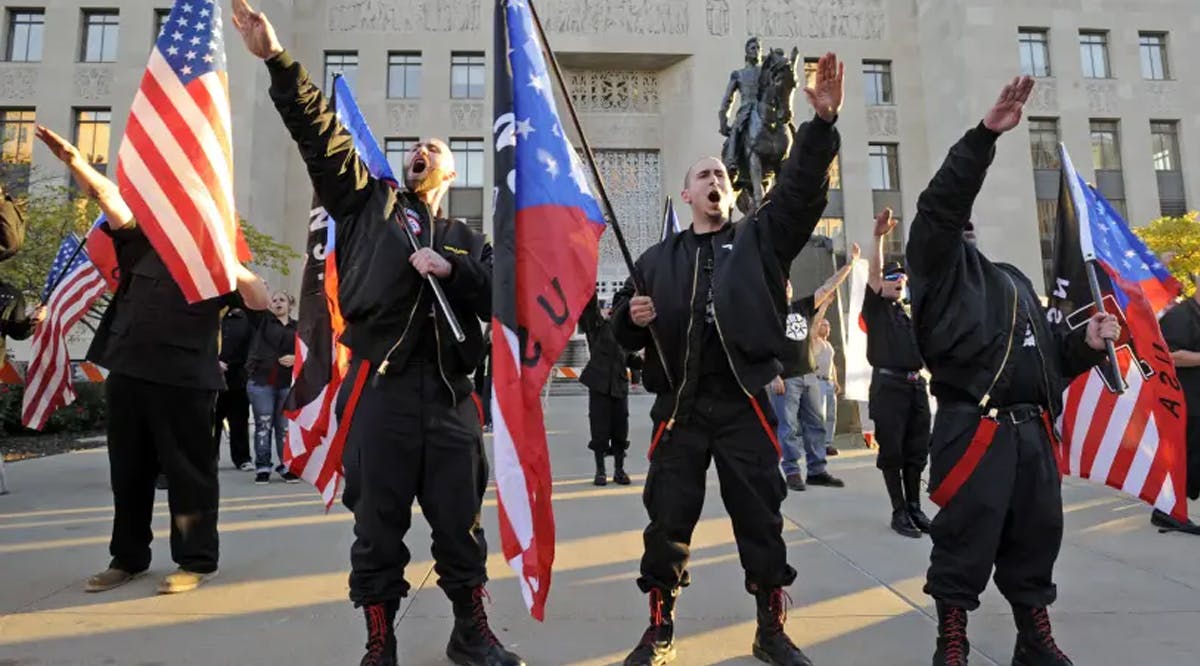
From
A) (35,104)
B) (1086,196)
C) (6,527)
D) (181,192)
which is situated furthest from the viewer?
(35,104)

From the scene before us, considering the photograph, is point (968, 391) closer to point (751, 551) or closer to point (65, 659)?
point (751, 551)

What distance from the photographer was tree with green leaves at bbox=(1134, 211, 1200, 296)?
2317 centimetres

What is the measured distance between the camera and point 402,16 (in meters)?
33.9

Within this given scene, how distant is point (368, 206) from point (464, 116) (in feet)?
106

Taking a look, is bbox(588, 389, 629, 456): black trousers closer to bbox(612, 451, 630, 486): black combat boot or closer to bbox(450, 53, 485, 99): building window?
bbox(612, 451, 630, 486): black combat boot

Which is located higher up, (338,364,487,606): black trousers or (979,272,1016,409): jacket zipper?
(979,272,1016,409): jacket zipper

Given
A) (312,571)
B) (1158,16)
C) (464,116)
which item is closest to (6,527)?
(312,571)

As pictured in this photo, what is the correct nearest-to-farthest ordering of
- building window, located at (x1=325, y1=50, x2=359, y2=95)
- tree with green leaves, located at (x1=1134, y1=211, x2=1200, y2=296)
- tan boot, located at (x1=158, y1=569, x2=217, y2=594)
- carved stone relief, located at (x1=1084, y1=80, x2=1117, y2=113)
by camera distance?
tan boot, located at (x1=158, y1=569, x2=217, y2=594), tree with green leaves, located at (x1=1134, y1=211, x2=1200, y2=296), carved stone relief, located at (x1=1084, y1=80, x2=1117, y2=113), building window, located at (x1=325, y1=50, x2=359, y2=95)

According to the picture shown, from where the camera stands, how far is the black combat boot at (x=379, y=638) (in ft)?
8.66

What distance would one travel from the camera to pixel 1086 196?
15.0 feet

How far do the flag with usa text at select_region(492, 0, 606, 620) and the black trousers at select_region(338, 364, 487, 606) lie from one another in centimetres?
40

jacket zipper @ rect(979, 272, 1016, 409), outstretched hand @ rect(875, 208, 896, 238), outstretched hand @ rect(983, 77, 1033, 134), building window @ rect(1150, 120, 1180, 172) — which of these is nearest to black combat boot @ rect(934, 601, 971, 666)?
jacket zipper @ rect(979, 272, 1016, 409)

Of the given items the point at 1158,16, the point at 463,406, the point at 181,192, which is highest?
the point at 1158,16

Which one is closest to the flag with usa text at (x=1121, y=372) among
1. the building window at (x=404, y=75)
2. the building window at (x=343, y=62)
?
the building window at (x=404, y=75)
